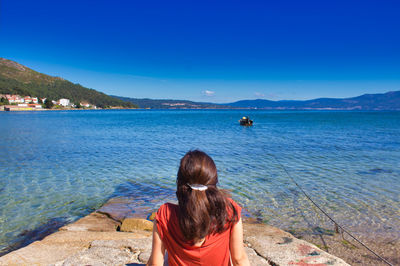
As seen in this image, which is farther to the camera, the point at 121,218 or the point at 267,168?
the point at 267,168

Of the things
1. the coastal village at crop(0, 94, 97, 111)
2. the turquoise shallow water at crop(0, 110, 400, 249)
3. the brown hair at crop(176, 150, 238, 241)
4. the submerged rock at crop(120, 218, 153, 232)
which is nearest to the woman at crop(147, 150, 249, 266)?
the brown hair at crop(176, 150, 238, 241)

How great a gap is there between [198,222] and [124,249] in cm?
337

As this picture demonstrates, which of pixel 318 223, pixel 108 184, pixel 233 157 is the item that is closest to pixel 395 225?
pixel 318 223

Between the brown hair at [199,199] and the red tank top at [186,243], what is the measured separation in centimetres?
11

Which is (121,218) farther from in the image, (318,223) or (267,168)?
(267,168)

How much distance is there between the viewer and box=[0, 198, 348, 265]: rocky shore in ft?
14.1

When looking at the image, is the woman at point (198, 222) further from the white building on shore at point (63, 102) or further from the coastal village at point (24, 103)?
the white building on shore at point (63, 102)

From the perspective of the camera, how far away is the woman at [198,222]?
201 cm

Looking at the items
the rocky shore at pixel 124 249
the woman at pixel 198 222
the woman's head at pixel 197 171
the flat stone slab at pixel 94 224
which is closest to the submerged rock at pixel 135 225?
the rocky shore at pixel 124 249

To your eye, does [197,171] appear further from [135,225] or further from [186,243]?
[135,225]

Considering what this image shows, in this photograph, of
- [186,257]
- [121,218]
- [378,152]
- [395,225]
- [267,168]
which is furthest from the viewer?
[378,152]

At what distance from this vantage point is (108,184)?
35.9 feet

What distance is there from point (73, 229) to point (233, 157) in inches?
493

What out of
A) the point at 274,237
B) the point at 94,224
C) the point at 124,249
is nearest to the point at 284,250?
the point at 274,237
